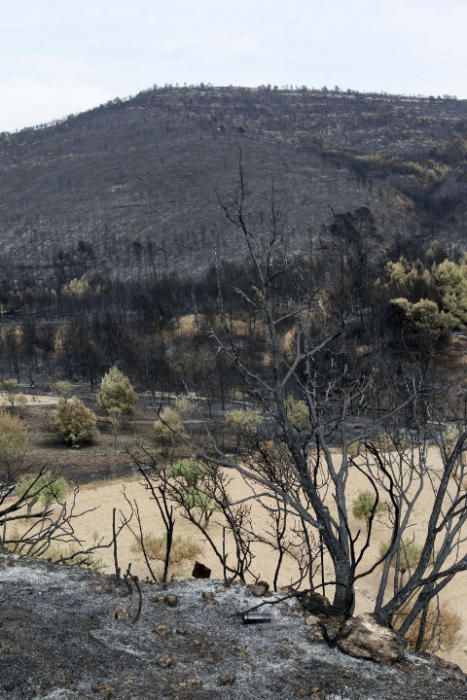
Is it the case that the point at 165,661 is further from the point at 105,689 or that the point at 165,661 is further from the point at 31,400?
the point at 31,400

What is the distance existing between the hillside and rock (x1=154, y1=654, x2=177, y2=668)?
5075 centimetres

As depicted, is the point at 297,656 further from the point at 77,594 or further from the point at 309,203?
the point at 309,203

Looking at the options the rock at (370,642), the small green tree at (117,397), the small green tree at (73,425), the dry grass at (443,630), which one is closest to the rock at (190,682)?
the rock at (370,642)

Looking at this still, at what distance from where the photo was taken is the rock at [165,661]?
401cm

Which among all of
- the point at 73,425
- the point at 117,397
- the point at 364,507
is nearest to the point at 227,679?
the point at 364,507

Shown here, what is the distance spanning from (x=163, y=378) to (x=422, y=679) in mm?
36196

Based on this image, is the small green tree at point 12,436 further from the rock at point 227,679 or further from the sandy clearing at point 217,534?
the rock at point 227,679

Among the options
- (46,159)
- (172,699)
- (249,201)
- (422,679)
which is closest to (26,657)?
(172,699)

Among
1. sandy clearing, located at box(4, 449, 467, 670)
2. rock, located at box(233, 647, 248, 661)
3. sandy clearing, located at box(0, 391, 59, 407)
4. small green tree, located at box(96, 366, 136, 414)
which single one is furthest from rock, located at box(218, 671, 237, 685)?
sandy clearing, located at box(0, 391, 59, 407)

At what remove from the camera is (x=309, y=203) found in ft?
Result: 292

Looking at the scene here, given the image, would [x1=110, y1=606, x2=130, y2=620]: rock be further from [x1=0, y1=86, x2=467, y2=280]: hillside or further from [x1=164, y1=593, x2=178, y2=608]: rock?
[x1=0, y1=86, x2=467, y2=280]: hillside

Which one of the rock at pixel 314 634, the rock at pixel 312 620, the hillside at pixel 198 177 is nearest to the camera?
the rock at pixel 314 634

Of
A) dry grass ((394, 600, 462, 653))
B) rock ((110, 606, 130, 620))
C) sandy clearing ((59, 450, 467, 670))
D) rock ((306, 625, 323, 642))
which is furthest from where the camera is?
sandy clearing ((59, 450, 467, 670))

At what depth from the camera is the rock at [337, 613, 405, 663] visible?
4.02 metres
